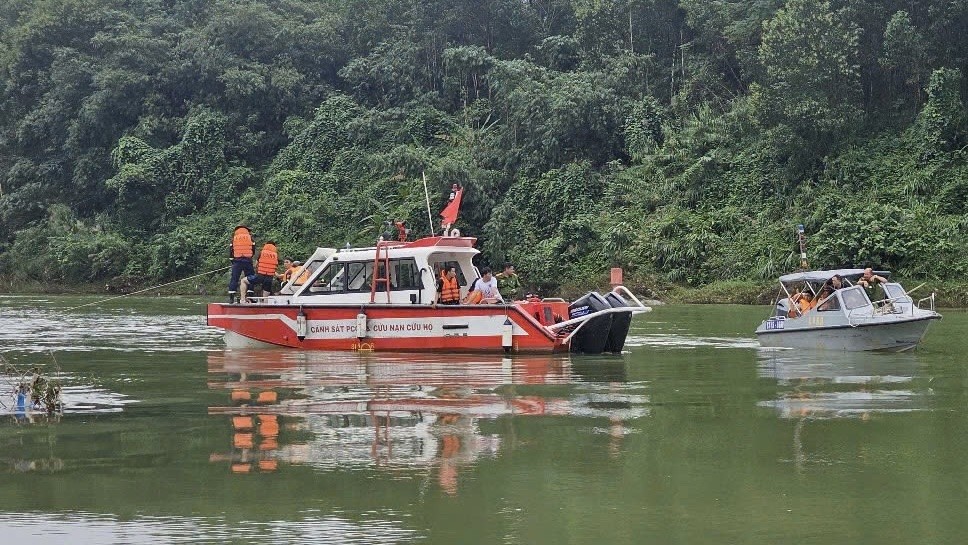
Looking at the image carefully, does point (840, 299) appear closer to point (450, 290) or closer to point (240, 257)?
point (450, 290)

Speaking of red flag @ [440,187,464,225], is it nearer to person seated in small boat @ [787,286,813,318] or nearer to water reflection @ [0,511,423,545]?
person seated in small boat @ [787,286,813,318]

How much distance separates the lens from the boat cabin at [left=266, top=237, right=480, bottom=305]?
2250cm

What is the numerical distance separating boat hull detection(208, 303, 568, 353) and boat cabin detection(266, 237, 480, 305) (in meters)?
0.32

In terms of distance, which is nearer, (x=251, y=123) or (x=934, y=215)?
(x=934, y=215)

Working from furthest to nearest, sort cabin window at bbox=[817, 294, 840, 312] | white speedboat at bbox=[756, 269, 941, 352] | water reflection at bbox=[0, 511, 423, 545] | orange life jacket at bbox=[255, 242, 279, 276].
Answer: orange life jacket at bbox=[255, 242, 279, 276] < cabin window at bbox=[817, 294, 840, 312] < white speedboat at bbox=[756, 269, 941, 352] < water reflection at bbox=[0, 511, 423, 545]

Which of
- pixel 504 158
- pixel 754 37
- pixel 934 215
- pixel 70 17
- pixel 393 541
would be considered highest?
pixel 70 17

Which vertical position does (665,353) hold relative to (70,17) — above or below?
below

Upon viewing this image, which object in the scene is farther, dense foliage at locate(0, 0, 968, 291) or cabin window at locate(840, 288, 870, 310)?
dense foliage at locate(0, 0, 968, 291)

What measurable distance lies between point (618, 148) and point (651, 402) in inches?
1349

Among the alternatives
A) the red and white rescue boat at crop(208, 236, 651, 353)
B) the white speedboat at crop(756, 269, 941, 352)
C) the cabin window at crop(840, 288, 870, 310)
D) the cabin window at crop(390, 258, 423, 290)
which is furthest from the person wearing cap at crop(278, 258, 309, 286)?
the cabin window at crop(840, 288, 870, 310)

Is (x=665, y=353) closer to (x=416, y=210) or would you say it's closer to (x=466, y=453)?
(x=466, y=453)

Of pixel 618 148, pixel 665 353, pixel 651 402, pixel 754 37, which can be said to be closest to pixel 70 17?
pixel 618 148

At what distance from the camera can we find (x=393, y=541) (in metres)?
8.66

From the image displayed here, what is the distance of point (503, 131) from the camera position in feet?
166
